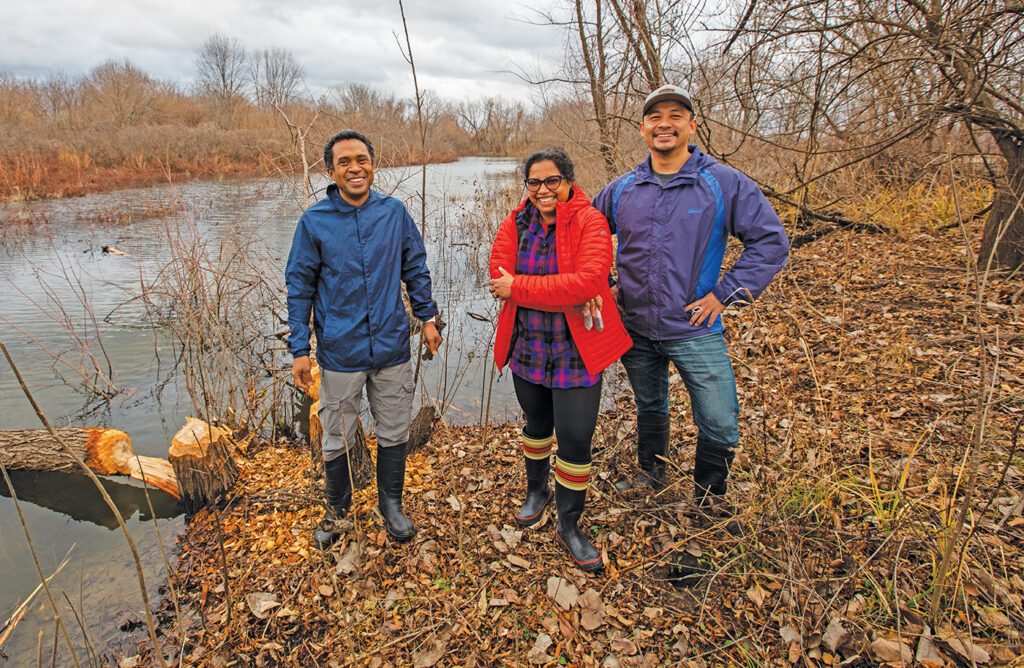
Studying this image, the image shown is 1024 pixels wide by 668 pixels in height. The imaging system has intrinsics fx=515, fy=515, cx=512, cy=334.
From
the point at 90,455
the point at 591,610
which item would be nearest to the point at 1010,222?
the point at 591,610

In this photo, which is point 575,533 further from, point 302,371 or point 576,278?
point 302,371

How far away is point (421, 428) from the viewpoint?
13.2 ft

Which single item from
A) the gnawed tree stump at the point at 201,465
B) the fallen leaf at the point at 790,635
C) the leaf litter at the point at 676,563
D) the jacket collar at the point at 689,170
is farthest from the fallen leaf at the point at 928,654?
the gnawed tree stump at the point at 201,465

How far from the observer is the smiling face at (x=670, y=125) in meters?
2.38

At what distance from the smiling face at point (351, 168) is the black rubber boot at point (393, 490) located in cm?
134

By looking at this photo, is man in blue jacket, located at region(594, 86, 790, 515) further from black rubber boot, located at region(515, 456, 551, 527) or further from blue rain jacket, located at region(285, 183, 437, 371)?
blue rain jacket, located at region(285, 183, 437, 371)

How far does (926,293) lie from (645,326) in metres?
4.54

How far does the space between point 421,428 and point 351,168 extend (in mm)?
2188

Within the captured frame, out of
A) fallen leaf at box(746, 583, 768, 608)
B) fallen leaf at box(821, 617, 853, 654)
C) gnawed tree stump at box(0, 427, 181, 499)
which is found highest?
fallen leaf at box(821, 617, 853, 654)

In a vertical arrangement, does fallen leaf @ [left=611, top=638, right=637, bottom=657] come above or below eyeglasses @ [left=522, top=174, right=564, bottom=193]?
below

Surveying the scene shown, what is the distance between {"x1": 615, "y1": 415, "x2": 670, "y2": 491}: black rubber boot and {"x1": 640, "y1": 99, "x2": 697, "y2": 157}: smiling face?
4.67 feet

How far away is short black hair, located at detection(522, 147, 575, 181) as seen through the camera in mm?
2268

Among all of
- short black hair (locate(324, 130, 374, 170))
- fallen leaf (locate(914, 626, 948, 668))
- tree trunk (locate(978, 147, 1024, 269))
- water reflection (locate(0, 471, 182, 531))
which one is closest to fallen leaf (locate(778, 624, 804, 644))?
fallen leaf (locate(914, 626, 948, 668))

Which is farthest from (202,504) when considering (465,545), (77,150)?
(77,150)
